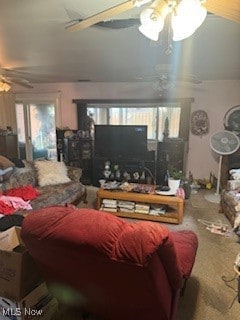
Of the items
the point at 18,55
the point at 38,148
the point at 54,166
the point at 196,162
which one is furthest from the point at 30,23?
the point at 38,148

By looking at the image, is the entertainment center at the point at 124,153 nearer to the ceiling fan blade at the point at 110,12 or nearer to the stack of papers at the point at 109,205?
the stack of papers at the point at 109,205

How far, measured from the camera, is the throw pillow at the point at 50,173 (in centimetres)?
373

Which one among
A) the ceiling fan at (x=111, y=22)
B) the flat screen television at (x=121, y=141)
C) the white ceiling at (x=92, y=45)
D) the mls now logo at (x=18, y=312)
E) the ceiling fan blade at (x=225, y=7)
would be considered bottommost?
the mls now logo at (x=18, y=312)

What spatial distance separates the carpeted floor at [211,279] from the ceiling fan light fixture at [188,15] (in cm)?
193

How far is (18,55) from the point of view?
→ 297 centimetres

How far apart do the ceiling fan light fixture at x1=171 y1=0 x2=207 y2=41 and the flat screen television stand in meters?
3.44

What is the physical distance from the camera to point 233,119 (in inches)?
186

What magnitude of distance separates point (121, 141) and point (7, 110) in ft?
10.5

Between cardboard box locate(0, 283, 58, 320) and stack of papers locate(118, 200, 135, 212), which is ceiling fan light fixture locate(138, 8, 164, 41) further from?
stack of papers locate(118, 200, 135, 212)

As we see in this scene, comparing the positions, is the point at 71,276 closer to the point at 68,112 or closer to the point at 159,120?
the point at 159,120

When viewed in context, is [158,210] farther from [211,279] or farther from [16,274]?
[16,274]

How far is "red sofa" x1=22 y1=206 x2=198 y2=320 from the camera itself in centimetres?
111

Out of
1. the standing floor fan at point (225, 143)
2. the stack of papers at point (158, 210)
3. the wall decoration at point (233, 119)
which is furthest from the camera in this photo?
the wall decoration at point (233, 119)

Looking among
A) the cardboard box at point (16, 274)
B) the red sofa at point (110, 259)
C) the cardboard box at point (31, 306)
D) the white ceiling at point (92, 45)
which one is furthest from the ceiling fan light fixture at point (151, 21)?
the cardboard box at point (31, 306)
